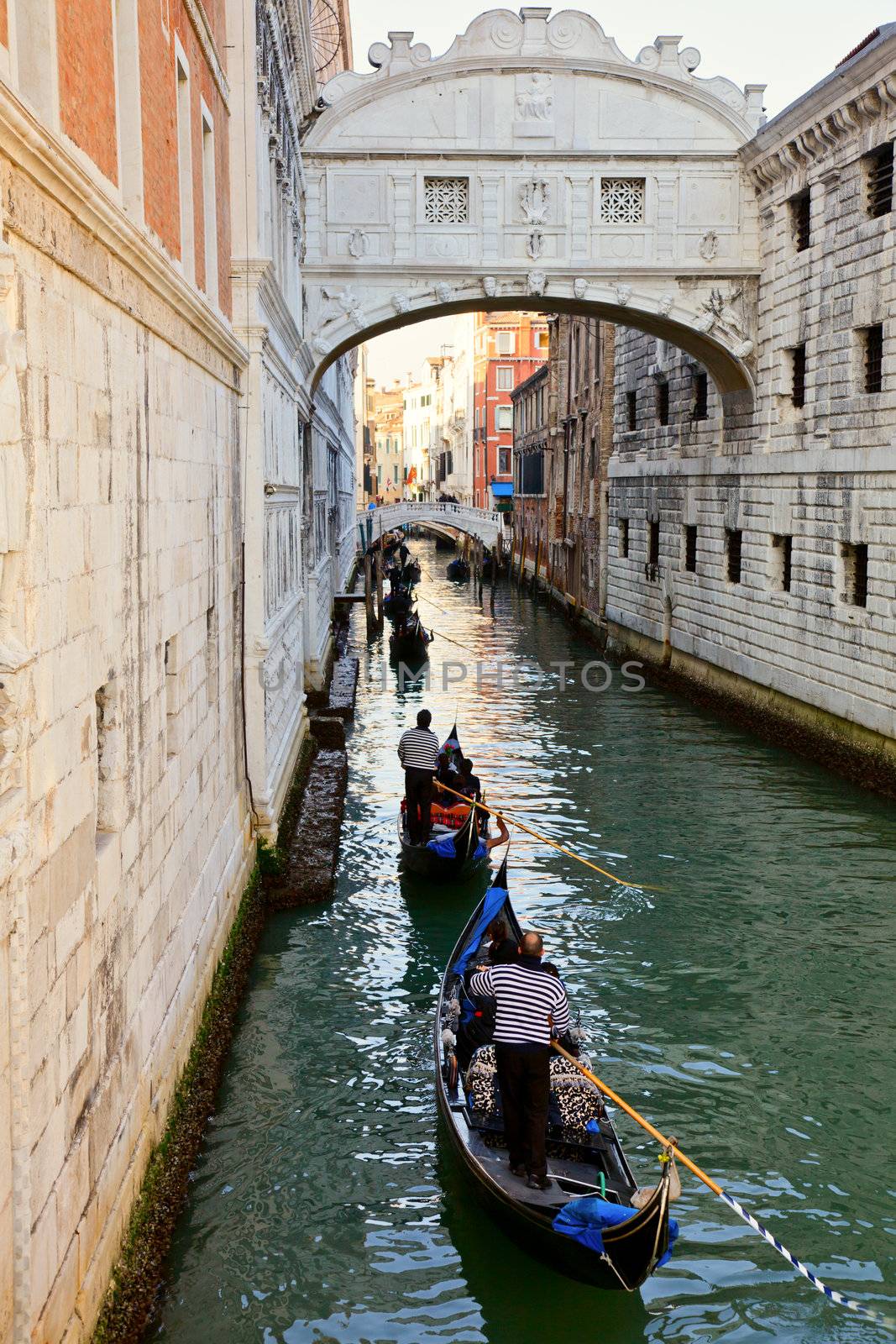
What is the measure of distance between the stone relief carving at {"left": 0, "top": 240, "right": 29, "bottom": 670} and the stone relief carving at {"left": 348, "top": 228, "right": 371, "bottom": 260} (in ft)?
39.4

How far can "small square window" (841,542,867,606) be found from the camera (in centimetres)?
1260

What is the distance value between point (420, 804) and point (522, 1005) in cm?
482

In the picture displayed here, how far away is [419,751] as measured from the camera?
9.65m

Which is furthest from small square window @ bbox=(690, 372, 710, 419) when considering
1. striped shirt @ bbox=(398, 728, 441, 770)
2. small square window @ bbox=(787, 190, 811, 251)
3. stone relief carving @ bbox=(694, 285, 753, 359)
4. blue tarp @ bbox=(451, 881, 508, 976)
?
blue tarp @ bbox=(451, 881, 508, 976)

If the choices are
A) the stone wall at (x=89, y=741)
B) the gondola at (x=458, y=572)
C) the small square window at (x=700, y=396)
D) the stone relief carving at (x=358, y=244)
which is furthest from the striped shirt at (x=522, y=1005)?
the gondola at (x=458, y=572)

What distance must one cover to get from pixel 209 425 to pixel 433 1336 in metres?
4.37

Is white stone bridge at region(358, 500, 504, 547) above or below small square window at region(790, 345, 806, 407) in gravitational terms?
below

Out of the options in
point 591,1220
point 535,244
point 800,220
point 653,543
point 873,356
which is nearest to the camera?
point 591,1220

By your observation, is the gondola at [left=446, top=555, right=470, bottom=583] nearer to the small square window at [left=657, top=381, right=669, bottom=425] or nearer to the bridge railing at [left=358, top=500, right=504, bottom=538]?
the bridge railing at [left=358, top=500, right=504, bottom=538]

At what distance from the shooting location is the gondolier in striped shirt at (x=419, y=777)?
9.63 meters

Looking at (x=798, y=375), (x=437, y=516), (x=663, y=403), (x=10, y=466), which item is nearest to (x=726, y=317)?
(x=798, y=375)

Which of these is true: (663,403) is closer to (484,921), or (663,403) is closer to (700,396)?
(700,396)

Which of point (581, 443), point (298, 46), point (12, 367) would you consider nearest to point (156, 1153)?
point (12, 367)

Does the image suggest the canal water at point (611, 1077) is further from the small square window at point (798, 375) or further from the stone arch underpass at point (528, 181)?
the stone arch underpass at point (528, 181)
